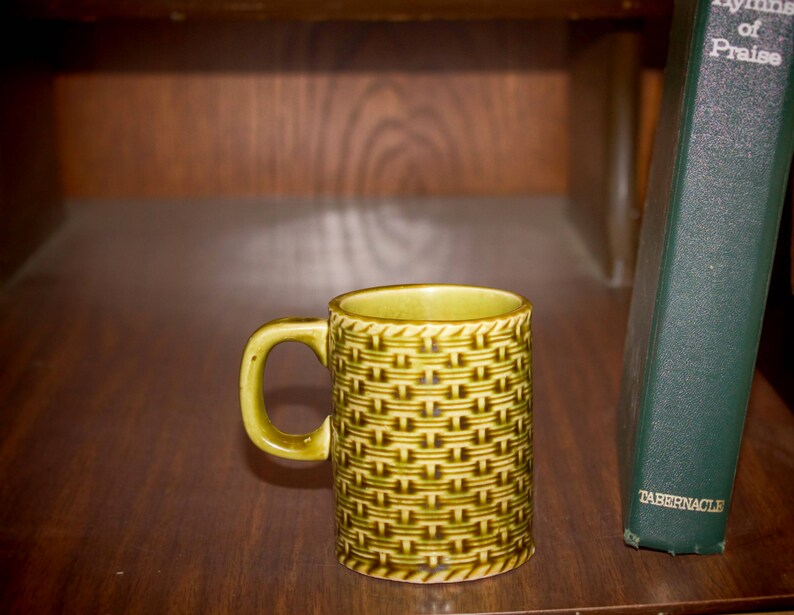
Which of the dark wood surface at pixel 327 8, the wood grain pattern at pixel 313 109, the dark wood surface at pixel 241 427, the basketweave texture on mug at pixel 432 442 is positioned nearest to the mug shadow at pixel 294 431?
the dark wood surface at pixel 241 427

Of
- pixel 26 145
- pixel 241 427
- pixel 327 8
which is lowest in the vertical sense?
pixel 241 427

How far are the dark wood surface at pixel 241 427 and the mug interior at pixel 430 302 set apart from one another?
0.12m

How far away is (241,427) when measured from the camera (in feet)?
2.04

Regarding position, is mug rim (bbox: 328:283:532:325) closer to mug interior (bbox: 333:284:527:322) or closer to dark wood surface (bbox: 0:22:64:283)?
mug interior (bbox: 333:284:527:322)

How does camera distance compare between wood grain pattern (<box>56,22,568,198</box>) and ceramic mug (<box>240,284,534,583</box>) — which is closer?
ceramic mug (<box>240,284,534,583</box>)

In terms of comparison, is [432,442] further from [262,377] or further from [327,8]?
[327,8]

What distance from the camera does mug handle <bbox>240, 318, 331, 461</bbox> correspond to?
0.47 m

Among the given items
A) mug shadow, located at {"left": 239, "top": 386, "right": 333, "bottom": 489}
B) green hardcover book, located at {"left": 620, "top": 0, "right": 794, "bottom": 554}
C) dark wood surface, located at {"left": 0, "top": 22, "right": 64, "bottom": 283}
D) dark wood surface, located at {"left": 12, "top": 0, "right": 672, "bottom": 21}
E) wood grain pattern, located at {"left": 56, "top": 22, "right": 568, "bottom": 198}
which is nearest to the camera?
green hardcover book, located at {"left": 620, "top": 0, "right": 794, "bottom": 554}

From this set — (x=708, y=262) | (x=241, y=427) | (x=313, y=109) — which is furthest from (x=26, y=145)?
(x=708, y=262)

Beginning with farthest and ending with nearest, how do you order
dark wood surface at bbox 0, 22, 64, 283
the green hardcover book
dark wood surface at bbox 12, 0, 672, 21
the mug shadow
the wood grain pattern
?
the wood grain pattern, dark wood surface at bbox 0, 22, 64, 283, dark wood surface at bbox 12, 0, 672, 21, the mug shadow, the green hardcover book

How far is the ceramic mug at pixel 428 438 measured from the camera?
0.43 m

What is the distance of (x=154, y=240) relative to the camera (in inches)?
36.4

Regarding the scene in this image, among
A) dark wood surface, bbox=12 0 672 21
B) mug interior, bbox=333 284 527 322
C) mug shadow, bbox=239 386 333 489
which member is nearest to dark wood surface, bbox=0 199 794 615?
mug shadow, bbox=239 386 333 489

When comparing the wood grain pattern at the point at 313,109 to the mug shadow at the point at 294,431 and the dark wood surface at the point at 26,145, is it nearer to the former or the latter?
the dark wood surface at the point at 26,145
